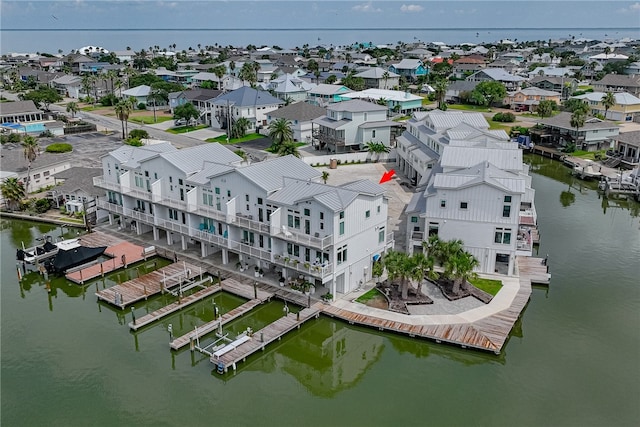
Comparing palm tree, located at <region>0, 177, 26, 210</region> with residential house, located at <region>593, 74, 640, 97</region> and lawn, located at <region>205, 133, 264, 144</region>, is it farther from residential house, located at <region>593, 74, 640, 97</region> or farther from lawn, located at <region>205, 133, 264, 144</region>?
residential house, located at <region>593, 74, 640, 97</region>

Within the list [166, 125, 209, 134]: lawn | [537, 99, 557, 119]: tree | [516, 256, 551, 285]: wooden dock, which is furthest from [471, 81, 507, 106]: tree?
[516, 256, 551, 285]: wooden dock

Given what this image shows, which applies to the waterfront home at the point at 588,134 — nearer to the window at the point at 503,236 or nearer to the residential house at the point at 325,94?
the residential house at the point at 325,94

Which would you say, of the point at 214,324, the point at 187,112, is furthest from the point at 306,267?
the point at 187,112

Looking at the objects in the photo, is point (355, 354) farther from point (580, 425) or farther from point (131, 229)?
point (131, 229)

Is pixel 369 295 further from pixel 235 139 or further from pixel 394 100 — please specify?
pixel 394 100

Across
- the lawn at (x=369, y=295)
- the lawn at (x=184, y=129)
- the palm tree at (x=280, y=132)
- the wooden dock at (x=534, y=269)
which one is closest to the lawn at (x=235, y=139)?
the lawn at (x=184, y=129)

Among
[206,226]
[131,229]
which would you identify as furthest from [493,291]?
[131,229]

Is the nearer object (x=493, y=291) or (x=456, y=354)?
(x=456, y=354)
